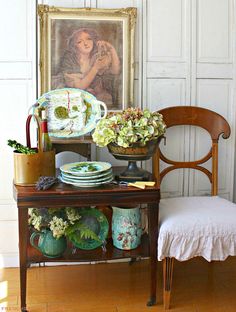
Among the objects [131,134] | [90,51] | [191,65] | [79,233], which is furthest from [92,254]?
[191,65]

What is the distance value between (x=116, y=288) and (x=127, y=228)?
440 millimetres

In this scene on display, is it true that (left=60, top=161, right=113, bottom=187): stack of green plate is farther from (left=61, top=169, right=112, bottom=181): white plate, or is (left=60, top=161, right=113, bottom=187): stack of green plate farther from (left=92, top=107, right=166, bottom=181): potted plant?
(left=92, top=107, right=166, bottom=181): potted plant

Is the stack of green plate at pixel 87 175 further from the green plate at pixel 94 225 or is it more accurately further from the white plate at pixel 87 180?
the green plate at pixel 94 225

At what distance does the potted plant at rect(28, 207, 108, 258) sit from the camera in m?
2.15

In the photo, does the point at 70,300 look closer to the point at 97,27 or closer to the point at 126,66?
the point at 126,66

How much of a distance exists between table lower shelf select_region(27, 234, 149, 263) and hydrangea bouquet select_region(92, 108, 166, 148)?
1.90 feet

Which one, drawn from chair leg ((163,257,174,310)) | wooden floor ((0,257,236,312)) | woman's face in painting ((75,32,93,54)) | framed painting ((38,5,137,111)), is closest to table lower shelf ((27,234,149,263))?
chair leg ((163,257,174,310))

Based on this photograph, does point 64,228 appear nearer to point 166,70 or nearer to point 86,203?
point 86,203

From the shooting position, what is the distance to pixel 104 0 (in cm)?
259

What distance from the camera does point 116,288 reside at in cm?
241

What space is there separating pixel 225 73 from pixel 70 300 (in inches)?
69.2

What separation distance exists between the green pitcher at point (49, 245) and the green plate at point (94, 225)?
83 mm

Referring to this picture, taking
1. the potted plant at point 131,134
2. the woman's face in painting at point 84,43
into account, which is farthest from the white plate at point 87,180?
the woman's face in painting at point 84,43

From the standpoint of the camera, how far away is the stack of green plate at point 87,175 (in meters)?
2.08
